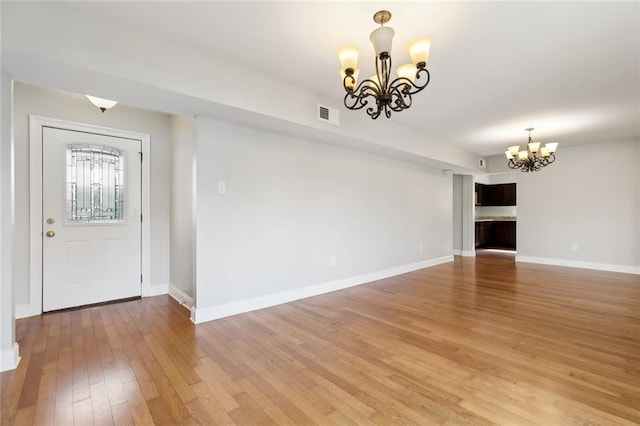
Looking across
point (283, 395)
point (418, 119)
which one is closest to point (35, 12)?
point (283, 395)

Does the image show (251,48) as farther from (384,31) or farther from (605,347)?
(605,347)

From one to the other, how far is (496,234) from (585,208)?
3731 millimetres

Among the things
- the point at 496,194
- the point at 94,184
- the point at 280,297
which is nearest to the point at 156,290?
the point at 94,184

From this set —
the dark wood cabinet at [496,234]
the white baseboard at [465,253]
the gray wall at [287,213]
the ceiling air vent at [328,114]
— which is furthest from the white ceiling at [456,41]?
the dark wood cabinet at [496,234]

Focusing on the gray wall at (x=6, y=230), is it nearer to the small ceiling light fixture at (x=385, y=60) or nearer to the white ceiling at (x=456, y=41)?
the white ceiling at (x=456, y=41)

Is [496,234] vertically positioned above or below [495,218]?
below

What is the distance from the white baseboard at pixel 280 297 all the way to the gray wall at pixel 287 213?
0.18 ft

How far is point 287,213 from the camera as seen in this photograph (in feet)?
12.9

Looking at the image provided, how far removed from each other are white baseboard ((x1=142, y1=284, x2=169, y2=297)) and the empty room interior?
1.7 inches

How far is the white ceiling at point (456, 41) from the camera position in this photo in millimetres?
Result: 2090

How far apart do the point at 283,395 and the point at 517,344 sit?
6.96ft

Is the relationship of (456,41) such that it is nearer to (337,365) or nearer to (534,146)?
(337,365)

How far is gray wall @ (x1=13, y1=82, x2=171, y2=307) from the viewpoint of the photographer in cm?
324

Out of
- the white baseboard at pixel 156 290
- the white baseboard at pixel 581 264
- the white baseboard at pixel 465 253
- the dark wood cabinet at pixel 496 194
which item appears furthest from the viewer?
the dark wood cabinet at pixel 496 194
